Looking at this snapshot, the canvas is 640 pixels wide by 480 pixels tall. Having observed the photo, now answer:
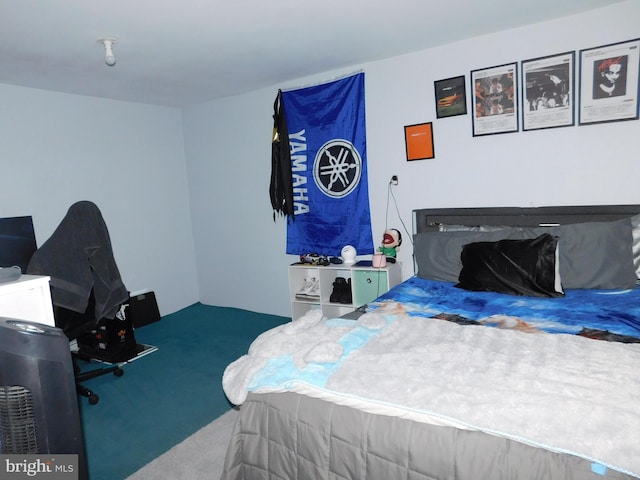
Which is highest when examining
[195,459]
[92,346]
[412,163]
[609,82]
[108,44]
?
[108,44]

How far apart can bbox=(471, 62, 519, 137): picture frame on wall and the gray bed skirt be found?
8.35 ft

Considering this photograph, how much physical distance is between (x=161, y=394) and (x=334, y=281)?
1706 mm

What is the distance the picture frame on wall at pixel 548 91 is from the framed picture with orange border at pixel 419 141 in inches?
27.5

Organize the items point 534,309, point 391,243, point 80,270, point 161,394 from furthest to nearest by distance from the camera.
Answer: point 391,243, point 161,394, point 80,270, point 534,309

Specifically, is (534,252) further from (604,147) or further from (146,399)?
(146,399)

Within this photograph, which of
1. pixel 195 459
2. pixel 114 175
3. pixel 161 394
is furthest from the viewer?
pixel 114 175

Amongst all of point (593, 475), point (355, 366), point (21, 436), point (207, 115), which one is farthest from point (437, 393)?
point (207, 115)

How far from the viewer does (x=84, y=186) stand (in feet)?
13.5

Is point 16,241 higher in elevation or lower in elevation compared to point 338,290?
higher

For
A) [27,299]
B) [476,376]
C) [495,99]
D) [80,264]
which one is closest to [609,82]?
[495,99]

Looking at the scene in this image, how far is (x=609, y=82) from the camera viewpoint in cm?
279

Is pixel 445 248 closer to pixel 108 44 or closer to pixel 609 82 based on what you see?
pixel 609 82

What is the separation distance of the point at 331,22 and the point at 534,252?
6.31ft

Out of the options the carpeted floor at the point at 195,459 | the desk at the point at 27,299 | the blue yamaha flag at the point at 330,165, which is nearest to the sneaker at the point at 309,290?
the blue yamaha flag at the point at 330,165
